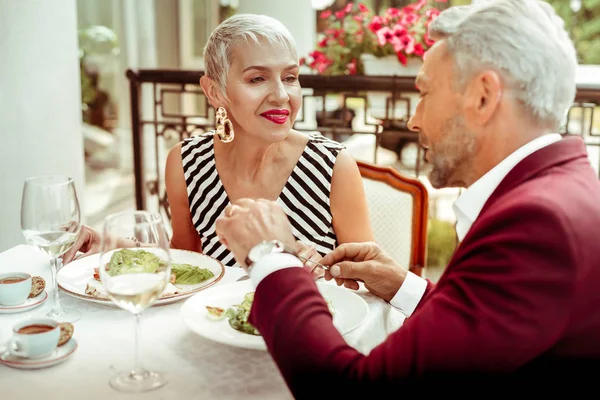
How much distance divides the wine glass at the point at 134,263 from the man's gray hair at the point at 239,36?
1.09 metres

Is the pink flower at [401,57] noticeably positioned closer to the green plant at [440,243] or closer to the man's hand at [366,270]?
the green plant at [440,243]

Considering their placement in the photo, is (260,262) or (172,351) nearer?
(260,262)

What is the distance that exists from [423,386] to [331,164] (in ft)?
4.36

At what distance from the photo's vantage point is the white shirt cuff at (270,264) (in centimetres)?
114

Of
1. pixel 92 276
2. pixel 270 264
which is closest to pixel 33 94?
pixel 92 276

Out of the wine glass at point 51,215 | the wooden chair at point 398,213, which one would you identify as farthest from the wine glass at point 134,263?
the wooden chair at point 398,213

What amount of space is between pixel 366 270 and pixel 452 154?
40 cm

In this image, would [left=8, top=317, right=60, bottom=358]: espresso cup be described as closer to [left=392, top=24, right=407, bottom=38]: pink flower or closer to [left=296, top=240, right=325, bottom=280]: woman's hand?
[left=296, top=240, right=325, bottom=280]: woman's hand

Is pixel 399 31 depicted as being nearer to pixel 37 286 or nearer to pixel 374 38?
pixel 374 38

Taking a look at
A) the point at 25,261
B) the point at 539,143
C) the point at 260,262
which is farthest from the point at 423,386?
the point at 25,261

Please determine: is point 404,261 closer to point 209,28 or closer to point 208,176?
point 208,176

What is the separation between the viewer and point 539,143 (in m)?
1.16

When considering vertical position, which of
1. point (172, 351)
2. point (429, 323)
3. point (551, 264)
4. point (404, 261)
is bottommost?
point (404, 261)

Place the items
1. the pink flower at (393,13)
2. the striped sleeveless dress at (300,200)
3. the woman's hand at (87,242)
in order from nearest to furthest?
the woman's hand at (87,242), the striped sleeveless dress at (300,200), the pink flower at (393,13)
